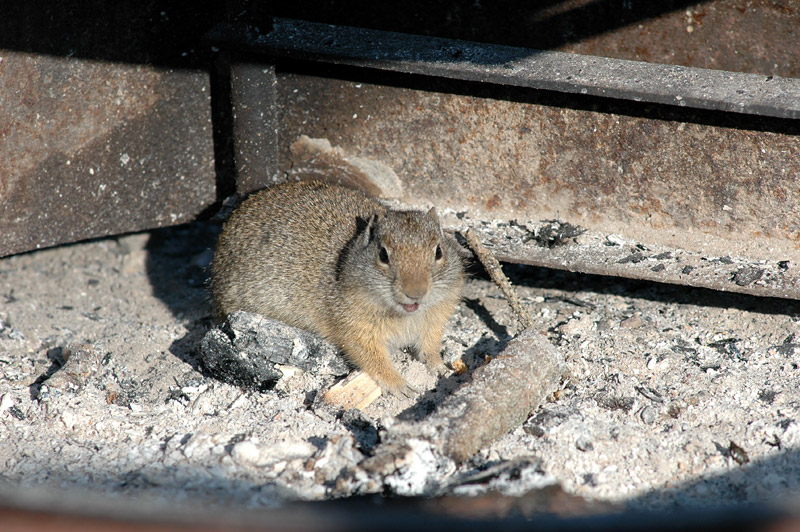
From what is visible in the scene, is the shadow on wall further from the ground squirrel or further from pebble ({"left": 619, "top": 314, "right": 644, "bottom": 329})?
pebble ({"left": 619, "top": 314, "right": 644, "bottom": 329})

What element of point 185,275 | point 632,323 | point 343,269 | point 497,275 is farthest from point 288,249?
point 632,323

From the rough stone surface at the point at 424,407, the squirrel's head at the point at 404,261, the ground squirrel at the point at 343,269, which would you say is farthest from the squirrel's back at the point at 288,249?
the rough stone surface at the point at 424,407

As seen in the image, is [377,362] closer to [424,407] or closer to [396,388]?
[396,388]

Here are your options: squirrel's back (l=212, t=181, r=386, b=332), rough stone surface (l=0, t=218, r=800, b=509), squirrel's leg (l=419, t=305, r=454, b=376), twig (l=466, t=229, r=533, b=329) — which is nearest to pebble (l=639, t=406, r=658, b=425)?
rough stone surface (l=0, t=218, r=800, b=509)

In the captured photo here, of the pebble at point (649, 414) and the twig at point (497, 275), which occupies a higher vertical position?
the twig at point (497, 275)

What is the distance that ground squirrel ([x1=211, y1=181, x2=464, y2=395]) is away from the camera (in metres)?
4.19

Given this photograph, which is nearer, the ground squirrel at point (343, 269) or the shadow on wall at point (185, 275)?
the ground squirrel at point (343, 269)

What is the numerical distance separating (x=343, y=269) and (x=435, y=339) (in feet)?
2.40

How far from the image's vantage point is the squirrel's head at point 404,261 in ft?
13.2

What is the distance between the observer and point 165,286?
5.94 m

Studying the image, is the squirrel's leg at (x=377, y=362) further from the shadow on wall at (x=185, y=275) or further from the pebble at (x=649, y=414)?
the pebble at (x=649, y=414)

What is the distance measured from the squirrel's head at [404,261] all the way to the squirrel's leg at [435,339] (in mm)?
248

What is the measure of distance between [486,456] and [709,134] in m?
2.32

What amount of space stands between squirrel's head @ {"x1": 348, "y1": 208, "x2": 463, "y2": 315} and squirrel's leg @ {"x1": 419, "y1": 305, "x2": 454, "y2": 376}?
248 millimetres
